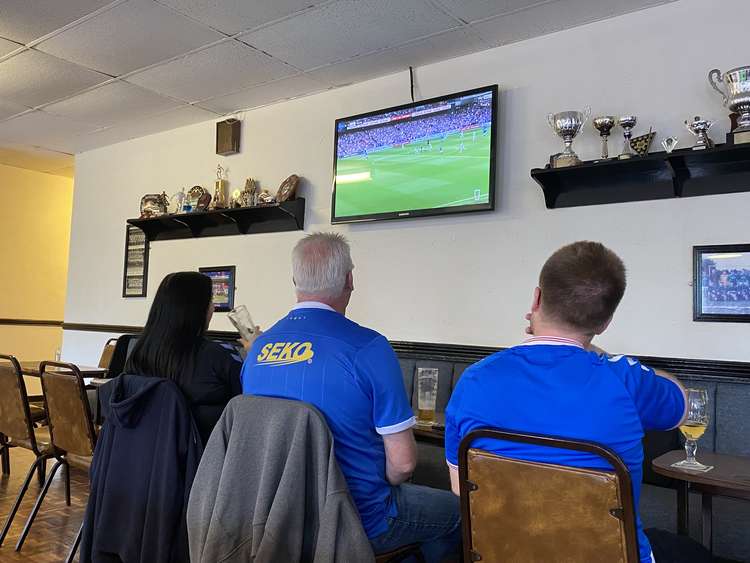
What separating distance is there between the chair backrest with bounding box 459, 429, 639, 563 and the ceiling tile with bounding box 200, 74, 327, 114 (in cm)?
345

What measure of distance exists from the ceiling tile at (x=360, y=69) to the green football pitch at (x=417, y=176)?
0.53 meters

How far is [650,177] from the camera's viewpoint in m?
3.06

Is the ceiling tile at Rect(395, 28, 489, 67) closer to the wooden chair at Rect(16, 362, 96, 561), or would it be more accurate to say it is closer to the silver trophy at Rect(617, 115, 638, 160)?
the silver trophy at Rect(617, 115, 638, 160)

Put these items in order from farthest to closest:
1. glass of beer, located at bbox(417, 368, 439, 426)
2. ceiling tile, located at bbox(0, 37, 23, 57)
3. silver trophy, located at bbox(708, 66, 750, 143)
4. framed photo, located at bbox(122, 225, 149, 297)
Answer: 1. framed photo, located at bbox(122, 225, 149, 297)
2. ceiling tile, located at bbox(0, 37, 23, 57)
3. silver trophy, located at bbox(708, 66, 750, 143)
4. glass of beer, located at bbox(417, 368, 439, 426)

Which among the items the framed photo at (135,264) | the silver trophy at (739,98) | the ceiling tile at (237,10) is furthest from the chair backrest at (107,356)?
the silver trophy at (739,98)

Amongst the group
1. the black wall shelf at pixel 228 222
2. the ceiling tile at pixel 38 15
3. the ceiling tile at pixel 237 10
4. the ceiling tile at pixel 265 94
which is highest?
the ceiling tile at pixel 237 10

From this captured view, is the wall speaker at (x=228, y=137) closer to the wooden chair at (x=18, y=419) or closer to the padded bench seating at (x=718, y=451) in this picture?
the wooden chair at (x=18, y=419)

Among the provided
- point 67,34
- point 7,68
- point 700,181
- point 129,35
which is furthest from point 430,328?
point 7,68

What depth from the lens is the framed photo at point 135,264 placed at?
5680 mm

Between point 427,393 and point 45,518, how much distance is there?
2.36 metres

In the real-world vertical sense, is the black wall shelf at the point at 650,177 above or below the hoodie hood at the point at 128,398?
above

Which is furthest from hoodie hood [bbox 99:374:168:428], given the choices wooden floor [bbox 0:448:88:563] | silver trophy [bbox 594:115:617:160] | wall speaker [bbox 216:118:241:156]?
wall speaker [bbox 216:118:241:156]

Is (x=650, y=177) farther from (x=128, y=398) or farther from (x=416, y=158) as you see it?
(x=128, y=398)

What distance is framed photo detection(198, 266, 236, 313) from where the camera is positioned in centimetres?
→ 498
